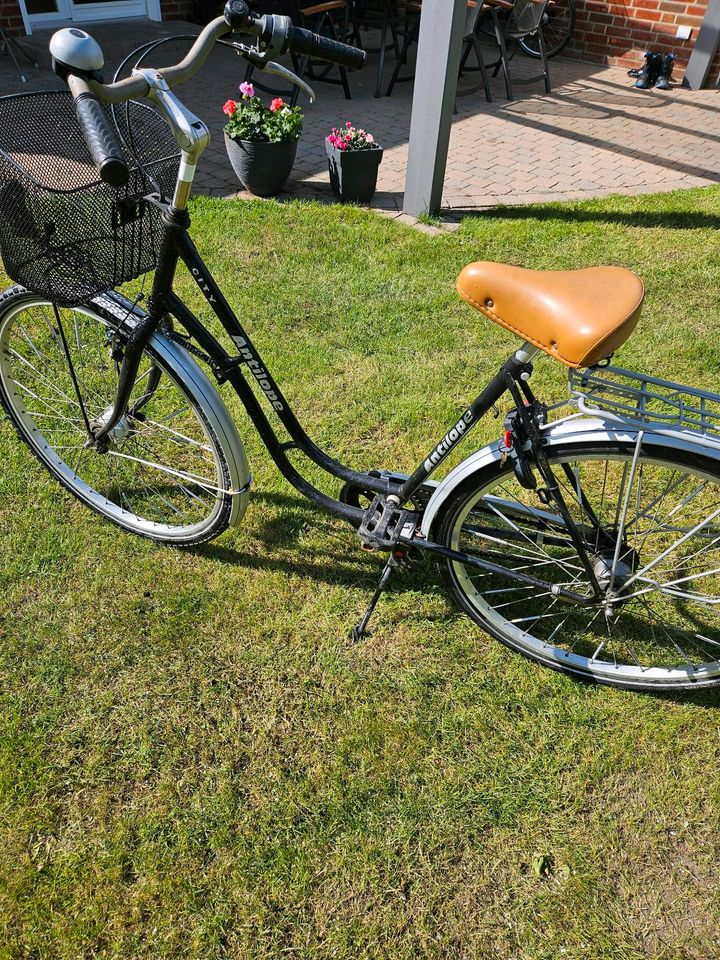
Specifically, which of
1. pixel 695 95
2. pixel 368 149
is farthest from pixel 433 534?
pixel 695 95

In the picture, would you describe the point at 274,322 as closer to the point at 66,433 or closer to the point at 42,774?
the point at 66,433

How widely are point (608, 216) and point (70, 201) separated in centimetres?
430

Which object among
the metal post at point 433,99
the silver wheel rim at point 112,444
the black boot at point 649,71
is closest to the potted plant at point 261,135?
the metal post at point 433,99

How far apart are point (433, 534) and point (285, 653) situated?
629mm

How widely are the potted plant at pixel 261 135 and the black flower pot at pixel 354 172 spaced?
28 centimetres

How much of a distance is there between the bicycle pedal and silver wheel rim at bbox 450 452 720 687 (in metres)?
0.15

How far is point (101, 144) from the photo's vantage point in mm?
1408

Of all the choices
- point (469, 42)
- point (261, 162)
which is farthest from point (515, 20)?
point (261, 162)

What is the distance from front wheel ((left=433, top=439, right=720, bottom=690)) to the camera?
2.20m

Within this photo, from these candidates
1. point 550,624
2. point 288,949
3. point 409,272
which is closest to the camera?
point 288,949

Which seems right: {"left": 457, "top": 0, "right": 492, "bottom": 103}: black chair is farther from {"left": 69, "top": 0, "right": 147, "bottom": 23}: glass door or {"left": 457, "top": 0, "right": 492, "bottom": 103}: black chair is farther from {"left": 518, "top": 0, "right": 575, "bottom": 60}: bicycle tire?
{"left": 69, "top": 0, "right": 147, "bottom": 23}: glass door

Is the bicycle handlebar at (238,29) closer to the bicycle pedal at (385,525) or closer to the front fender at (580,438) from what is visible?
the front fender at (580,438)

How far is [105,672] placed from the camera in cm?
238

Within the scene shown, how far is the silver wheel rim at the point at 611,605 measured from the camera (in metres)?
2.30
